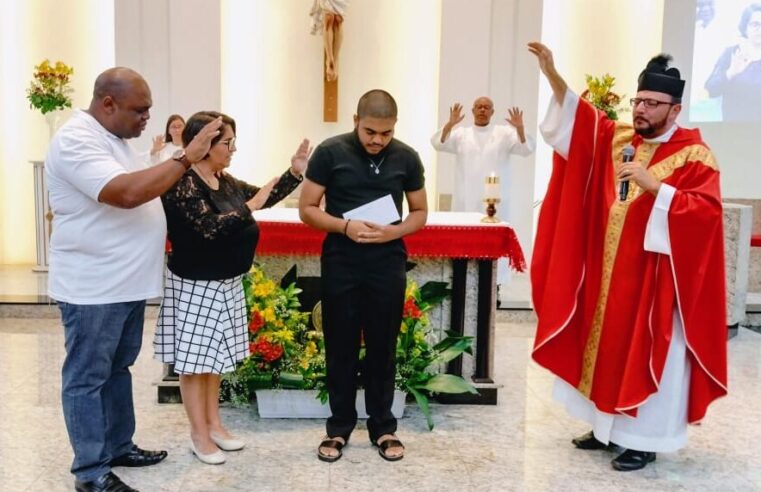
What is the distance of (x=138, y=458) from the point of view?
3.21 m

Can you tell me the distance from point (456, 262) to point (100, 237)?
205cm

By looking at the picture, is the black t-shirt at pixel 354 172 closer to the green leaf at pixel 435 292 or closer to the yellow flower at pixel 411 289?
the yellow flower at pixel 411 289

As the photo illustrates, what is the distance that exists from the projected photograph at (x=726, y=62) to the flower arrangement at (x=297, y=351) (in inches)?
223

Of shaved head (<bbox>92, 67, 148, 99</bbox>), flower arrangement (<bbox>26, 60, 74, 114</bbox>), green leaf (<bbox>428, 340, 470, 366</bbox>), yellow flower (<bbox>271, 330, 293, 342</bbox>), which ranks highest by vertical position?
flower arrangement (<bbox>26, 60, 74, 114</bbox>)

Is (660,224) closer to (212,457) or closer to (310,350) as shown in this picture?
(310,350)

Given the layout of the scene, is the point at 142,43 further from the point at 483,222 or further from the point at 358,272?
the point at 358,272

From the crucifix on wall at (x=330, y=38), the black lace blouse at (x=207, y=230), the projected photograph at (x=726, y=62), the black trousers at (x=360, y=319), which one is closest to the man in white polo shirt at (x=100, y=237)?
the black lace blouse at (x=207, y=230)

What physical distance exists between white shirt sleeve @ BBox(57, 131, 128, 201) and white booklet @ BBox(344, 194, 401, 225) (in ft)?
3.12

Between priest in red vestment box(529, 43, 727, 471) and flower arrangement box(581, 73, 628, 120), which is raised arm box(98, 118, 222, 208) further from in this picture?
flower arrangement box(581, 73, 628, 120)

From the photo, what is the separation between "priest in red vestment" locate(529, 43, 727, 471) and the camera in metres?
3.12

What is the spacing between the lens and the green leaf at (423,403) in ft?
12.3

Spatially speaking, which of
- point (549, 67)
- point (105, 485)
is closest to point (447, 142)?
point (549, 67)

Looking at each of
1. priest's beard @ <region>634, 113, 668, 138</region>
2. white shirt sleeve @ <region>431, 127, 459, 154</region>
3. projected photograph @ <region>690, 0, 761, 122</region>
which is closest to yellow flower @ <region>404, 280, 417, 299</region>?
priest's beard @ <region>634, 113, 668, 138</region>

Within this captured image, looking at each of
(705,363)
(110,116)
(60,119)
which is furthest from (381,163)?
(60,119)
